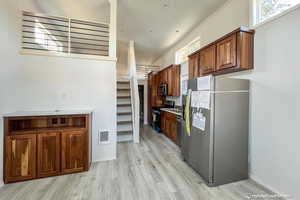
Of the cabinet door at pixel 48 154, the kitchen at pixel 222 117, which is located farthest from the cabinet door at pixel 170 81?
the cabinet door at pixel 48 154

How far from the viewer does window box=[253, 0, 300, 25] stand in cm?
184

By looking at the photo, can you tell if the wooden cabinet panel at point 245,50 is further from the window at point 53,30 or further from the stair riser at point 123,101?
the stair riser at point 123,101

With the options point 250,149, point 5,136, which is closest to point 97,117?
point 5,136

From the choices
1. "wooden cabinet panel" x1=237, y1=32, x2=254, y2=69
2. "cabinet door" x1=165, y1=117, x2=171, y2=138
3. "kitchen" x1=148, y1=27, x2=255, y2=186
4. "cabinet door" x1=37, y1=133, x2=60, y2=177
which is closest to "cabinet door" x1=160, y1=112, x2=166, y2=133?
"cabinet door" x1=165, y1=117, x2=171, y2=138

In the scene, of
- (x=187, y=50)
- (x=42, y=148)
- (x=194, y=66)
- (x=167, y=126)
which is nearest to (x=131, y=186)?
(x=42, y=148)

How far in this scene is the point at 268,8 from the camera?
2.07 metres

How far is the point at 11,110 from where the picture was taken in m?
2.32

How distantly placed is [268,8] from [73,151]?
4.06m

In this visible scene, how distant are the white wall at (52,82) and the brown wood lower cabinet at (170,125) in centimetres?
185

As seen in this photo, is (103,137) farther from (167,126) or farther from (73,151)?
(167,126)

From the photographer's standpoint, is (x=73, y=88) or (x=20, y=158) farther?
(x=73, y=88)

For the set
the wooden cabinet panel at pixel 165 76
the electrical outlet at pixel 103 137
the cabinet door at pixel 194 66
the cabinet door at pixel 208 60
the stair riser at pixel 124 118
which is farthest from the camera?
the wooden cabinet panel at pixel 165 76

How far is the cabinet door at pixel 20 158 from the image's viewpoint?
6.83 ft

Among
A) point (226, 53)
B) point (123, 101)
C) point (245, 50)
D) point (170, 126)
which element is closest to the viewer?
point (245, 50)
